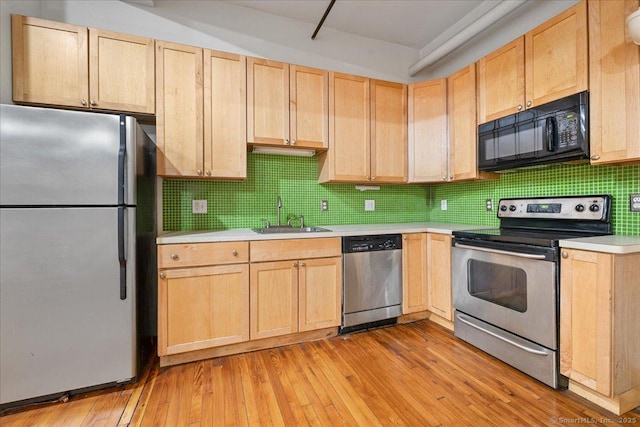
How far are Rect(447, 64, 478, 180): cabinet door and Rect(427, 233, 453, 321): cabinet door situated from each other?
0.66 m

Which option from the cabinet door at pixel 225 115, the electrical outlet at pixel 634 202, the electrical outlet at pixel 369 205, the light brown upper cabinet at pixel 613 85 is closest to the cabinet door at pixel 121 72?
the cabinet door at pixel 225 115

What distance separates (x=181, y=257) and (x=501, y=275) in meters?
2.25

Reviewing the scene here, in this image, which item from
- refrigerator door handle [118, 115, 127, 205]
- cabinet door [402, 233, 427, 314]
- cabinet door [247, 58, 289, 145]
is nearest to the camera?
refrigerator door handle [118, 115, 127, 205]

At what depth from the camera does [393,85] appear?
2.85 m

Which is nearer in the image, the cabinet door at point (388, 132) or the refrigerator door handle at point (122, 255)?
the refrigerator door handle at point (122, 255)

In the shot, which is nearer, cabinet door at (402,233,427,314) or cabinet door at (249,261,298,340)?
cabinet door at (249,261,298,340)

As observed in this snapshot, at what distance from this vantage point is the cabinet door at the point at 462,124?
2.52 m

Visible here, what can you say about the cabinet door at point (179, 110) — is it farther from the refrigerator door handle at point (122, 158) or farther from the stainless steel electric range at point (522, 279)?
the stainless steel electric range at point (522, 279)

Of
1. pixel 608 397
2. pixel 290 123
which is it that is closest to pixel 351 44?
pixel 290 123

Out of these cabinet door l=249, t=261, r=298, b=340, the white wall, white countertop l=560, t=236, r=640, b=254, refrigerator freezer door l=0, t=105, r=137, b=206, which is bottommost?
cabinet door l=249, t=261, r=298, b=340

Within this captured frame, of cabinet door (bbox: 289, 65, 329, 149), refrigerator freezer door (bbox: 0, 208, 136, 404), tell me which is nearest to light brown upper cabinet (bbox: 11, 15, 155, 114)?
refrigerator freezer door (bbox: 0, 208, 136, 404)

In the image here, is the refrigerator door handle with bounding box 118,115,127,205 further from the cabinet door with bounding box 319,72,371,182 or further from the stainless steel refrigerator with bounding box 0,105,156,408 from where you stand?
the cabinet door with bounding box 319,72,371,182

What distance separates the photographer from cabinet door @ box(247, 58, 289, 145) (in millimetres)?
2344

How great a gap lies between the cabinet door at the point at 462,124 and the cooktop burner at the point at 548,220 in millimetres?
461
